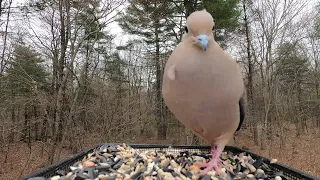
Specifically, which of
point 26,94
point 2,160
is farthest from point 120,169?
point 2,160

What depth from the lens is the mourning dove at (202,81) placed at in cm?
158

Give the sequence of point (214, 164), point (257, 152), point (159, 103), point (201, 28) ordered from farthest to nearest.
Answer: point (159, 103) → point (257, 152) → point (214, 164) → point (201, 28)

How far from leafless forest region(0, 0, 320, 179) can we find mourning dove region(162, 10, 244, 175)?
22.2 feet

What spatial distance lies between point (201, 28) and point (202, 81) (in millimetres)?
286

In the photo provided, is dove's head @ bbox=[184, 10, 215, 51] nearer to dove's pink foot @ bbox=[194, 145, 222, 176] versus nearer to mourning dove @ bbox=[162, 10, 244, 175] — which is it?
mourning dove @ bbox=[162, 10, 244, 175]

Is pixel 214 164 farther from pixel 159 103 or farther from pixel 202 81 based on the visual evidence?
pixel 159 103

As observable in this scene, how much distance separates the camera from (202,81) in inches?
62.3

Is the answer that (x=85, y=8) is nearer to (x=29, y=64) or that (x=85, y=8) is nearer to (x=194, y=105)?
(x=29, y=64)

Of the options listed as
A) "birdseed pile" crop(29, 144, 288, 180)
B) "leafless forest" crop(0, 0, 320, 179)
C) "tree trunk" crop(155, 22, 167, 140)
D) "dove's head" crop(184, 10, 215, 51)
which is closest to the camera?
"dove's head" crop(184, 10, 215, 51)

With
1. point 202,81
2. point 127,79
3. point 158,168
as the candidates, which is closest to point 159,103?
point 127,79

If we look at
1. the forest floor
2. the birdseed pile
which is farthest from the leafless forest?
the birdseed pile

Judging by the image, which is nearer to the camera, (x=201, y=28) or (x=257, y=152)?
(x=201, y=28)

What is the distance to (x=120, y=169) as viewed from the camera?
76.5 inches

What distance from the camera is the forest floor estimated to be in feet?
32.3
